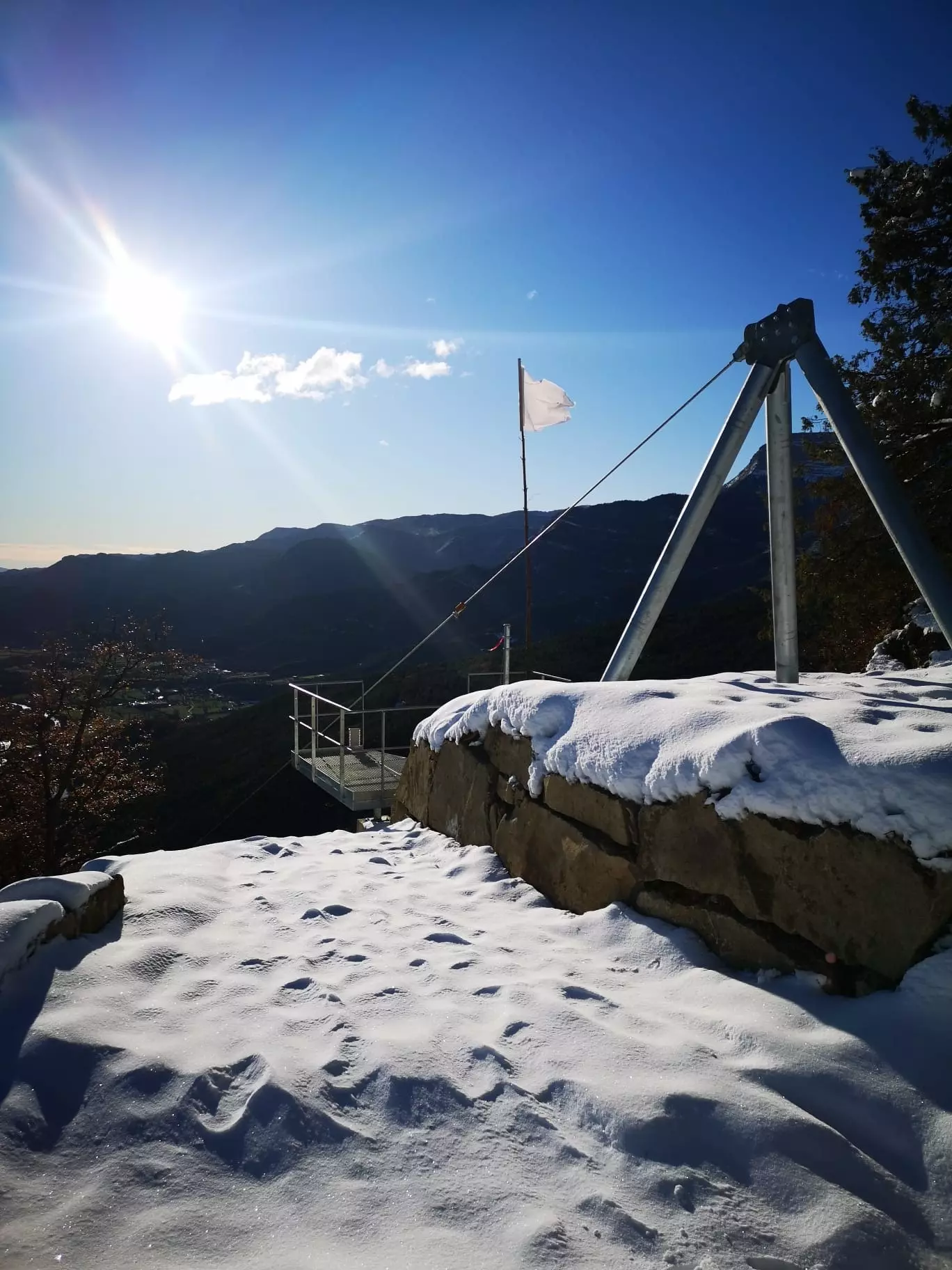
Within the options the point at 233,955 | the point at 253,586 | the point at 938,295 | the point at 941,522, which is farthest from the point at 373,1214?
the point at 253,586

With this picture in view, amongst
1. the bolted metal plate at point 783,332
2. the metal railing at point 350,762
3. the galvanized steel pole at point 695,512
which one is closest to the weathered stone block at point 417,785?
the metal railing at point 350,762

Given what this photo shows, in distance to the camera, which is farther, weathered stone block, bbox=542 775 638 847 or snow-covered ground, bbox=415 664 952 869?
weathered stone block, bbox=542 775 638 847

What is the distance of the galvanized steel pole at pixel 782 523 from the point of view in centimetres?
490

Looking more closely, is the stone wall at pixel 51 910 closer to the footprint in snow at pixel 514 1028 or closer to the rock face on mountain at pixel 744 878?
the footprint in snow at pixel 514 1028

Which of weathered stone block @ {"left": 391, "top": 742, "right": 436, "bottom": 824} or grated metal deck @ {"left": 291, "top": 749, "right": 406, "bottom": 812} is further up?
weathered stone block @ {"left": 391, "top": 742, "right": 436, "bottom": 824}

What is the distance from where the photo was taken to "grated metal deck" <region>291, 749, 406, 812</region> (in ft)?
27.9

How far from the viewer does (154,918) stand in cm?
325

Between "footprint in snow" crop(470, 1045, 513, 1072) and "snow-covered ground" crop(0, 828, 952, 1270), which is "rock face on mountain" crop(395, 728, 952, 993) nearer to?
"snow-covered ground" crop(0, 828, 952, 1270)

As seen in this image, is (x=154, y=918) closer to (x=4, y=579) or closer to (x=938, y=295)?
(x=938, y=295)

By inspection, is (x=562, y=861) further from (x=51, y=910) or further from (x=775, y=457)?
(x=775, y=457)

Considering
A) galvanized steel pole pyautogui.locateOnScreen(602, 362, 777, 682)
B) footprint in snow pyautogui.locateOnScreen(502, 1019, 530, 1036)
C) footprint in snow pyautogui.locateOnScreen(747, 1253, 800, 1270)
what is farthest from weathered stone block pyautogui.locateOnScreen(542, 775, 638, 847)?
footprint in snow pyautogui.locateOnScreen(747, 1253, 800, 1270)

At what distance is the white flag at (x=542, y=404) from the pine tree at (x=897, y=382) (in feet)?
13.9

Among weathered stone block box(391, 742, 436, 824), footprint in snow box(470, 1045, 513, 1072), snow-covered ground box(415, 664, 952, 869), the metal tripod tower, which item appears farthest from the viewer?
weathered stone block box(391, 742, 436, 824)

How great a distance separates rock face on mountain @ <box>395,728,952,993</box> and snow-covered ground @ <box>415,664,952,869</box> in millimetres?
85
